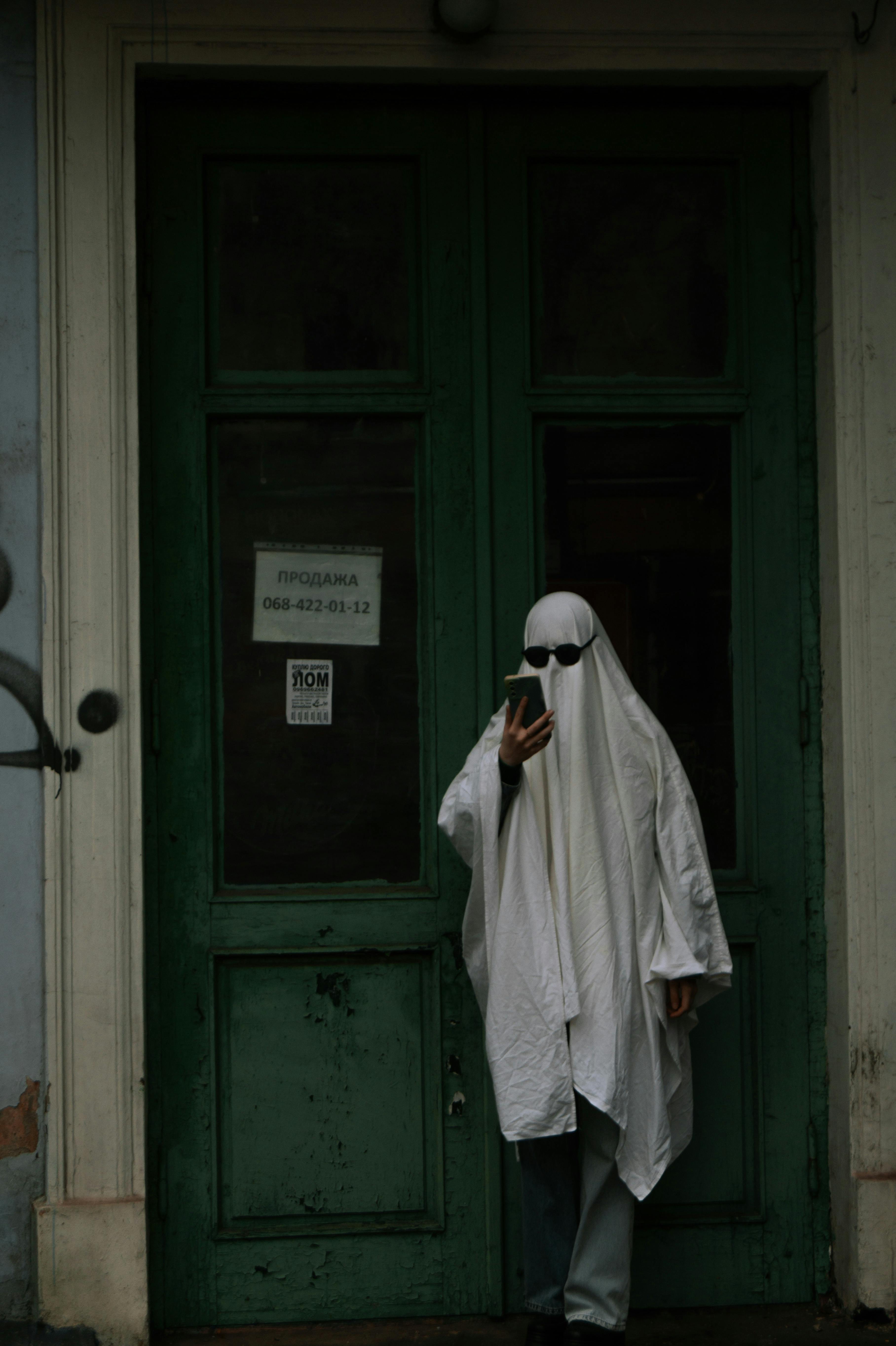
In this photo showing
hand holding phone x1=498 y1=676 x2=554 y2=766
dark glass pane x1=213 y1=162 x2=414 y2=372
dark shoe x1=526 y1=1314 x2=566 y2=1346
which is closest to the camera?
hand holding phone x1=498 y1=676 x2=554 y2=766

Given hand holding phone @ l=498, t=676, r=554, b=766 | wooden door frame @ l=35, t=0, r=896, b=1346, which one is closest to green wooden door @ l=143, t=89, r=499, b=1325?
wooden door frame @ l=35, t=0, r=896, b=1346

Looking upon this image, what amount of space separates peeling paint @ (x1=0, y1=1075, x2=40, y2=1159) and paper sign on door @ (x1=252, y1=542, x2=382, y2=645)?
1.44 m

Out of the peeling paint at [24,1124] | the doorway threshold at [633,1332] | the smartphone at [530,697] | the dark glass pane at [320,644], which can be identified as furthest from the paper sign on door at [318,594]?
the doorway threshold at [633,1332]

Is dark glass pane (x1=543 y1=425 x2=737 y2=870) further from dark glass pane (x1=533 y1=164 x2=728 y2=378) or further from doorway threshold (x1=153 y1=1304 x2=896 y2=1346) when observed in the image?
doorway threshold (x1=153 y1=1304 x2=896 y2=1346)

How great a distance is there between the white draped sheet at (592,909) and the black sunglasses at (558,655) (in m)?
0.04

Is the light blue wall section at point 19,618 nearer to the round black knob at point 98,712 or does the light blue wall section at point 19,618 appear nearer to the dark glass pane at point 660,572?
the round black knob at point 98,712

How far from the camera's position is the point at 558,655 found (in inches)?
115

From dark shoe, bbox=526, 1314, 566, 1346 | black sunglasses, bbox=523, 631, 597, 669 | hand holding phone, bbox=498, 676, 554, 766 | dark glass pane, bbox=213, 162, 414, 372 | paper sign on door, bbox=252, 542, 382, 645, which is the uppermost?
dark glass pane, bbox=213, 162, 414, 372

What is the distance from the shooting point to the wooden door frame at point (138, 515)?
3.16 meters

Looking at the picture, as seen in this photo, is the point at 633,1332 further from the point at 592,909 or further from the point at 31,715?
the point at 31,715

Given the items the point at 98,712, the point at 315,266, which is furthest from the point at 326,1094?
the point at 315,266

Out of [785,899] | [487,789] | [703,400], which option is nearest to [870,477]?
[703,400]

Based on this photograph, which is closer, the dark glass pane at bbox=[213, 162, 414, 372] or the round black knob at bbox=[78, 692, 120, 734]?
the round black knob at bbox=[78, 692, 120, 734]

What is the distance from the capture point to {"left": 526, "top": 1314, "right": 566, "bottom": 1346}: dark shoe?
2842mm
